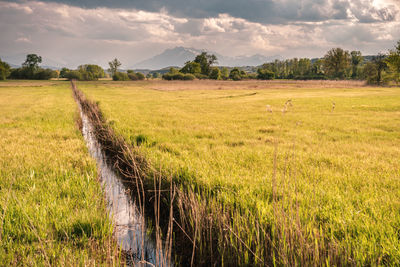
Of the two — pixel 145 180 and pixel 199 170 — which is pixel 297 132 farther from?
pixel 145 180

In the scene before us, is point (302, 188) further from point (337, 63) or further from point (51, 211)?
point (337, 63)

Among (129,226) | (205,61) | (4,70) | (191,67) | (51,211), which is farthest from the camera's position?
(205,61)

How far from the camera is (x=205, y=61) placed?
142375mm

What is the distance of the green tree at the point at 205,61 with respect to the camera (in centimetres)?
14100

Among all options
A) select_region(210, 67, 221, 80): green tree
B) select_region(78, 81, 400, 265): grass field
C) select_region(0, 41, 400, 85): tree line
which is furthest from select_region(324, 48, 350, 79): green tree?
select_region(78, 81, 400, 265): grass field

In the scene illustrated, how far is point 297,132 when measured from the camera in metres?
11.6

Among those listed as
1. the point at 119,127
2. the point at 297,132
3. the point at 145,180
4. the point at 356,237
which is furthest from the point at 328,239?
the point at 119,127

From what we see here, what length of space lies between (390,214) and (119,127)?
10.9 meters

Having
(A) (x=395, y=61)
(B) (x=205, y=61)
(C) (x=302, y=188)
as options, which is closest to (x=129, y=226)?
(C) (x=302, y=188)

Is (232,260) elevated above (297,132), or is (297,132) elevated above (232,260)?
(297,132)

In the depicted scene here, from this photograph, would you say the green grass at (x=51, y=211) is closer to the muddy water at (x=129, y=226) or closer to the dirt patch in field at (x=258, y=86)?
the muddy water at (x=129, y=226)

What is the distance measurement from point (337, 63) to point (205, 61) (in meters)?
69.9

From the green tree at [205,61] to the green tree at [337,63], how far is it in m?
61.7

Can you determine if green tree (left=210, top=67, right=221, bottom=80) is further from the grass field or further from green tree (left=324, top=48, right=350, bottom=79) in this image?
the grass field
